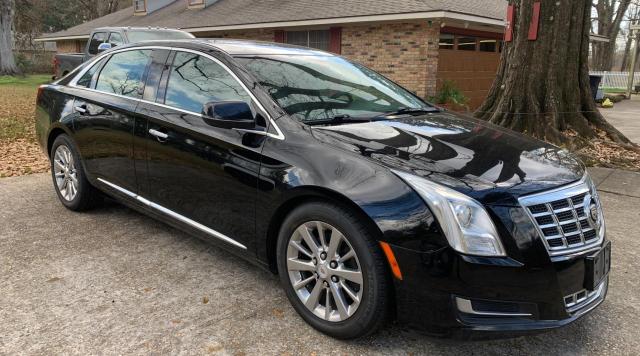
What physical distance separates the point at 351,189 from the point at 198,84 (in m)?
1.58

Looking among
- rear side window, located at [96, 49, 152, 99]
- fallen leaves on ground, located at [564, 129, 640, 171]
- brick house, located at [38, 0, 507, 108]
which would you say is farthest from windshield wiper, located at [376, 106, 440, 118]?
brick house, located at [38, 0, 507, 108]

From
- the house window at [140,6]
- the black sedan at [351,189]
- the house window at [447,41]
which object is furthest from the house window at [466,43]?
the house window at [140,6]

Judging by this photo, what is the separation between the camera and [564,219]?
2.49 metres

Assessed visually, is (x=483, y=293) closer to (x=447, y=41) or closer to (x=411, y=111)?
(x=411, y=111)

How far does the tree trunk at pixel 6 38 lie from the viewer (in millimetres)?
29016

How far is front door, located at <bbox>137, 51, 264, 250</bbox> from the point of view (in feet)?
10.2

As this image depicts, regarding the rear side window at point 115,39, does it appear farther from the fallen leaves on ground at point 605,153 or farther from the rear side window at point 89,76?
the fallen leaves on ground at point 605,153

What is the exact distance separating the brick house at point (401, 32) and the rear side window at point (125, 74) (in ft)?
33.1

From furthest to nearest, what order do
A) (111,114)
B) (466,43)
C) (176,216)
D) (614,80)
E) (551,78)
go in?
(614,80) → (466,43) → (551,78) → (111,114) → (176,216)

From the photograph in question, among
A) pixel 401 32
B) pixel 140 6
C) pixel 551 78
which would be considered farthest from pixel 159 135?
pixel 140 6

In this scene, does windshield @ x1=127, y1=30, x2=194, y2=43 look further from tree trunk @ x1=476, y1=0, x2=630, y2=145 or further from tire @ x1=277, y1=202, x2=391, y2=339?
tire @ x1=277, y1=202, x2=391, y2=339

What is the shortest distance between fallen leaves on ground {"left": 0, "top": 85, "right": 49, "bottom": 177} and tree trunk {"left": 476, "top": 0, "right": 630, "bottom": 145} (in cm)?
660

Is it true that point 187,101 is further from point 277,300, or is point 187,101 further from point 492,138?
point 492,138

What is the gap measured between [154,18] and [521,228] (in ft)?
80.7
